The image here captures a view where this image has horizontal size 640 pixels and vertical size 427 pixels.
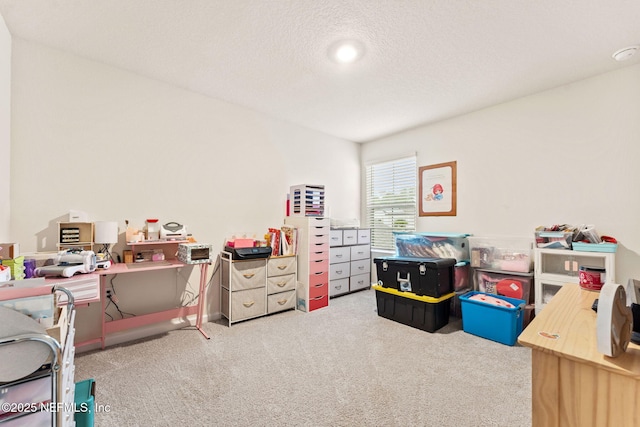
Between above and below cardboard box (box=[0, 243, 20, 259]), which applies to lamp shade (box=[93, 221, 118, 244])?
above

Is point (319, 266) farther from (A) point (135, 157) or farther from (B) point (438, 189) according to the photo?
(A) point (135, 157)

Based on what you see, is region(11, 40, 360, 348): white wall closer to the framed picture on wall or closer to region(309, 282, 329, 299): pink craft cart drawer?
region(309, 282, 329, 299): pink craft cart drawer

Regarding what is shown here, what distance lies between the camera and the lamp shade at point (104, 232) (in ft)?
7.68

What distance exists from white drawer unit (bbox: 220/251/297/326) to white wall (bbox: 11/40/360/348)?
0.34 metres

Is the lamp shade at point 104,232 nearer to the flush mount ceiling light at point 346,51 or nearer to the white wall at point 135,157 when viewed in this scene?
the white wall at point 135,157

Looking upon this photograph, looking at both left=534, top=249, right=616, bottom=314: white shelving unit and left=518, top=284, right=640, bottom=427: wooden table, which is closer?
left=518, top=284, right=640, bottom=427: wooden table

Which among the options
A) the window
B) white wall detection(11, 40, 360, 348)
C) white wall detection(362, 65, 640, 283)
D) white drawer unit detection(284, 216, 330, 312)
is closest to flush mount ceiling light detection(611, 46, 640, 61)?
white wall detection(362, 65, 640, 283)

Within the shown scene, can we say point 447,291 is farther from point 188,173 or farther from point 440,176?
point 188,173

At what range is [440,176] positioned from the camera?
3.83 meters

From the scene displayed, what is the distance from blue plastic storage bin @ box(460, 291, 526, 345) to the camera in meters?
2.54

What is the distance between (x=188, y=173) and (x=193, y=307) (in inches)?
57.1

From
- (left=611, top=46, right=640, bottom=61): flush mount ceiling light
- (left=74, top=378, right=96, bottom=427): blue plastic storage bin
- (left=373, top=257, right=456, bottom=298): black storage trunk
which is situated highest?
(left=611, top=46, right=640, bottom=61): flush mount ceiling light

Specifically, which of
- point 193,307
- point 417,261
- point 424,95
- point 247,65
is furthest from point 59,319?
point 424,95

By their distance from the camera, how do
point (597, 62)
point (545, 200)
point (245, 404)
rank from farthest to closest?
point (545, 200)
point (597, 62)
point (245, 404)
